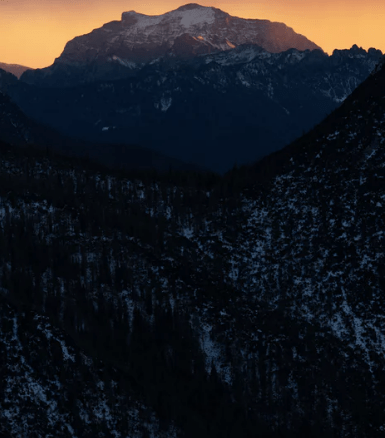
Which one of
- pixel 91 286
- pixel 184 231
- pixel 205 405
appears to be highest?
pixel 184 231

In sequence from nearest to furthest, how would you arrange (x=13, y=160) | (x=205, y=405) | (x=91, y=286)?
(x=205, y=405), (x=91, y=286), (x=13, y=160)

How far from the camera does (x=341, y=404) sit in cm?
7144

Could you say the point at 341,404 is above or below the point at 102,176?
below

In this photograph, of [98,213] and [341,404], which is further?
[98,213]

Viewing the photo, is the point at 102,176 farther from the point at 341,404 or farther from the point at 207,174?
the point at 341,404

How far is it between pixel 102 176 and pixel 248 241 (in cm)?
3045

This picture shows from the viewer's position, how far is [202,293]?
88750 millimetres

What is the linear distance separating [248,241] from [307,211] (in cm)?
904

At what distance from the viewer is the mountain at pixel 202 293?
69.1 metres

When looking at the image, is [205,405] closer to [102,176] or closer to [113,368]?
[113,368]

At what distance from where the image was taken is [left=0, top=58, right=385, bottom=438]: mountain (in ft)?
227

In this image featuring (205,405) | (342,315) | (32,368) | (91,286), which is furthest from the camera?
(91,286)

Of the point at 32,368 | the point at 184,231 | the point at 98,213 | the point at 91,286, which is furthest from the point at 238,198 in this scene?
the point at 32,368

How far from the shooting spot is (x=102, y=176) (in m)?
117
